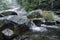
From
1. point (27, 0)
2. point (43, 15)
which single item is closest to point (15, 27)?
point (43, 15)

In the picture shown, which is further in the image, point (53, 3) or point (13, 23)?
point (53, 3)

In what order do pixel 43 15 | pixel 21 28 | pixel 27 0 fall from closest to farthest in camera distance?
pixel 21 28, pixel 43 15, pixel 27 0

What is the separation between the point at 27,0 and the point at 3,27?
19.6 meters

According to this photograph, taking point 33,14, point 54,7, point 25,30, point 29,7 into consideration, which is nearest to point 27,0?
point 29,7

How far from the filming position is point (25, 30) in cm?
802

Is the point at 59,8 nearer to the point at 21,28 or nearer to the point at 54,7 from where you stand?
the point at 54,7

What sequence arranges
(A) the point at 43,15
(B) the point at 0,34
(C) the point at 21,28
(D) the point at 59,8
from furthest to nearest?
1. (D) the point at 59,8
2. (A) the point at 43,15
3. (C) the point at 21,28
4. (B) the point at 0,34

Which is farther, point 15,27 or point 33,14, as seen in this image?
point 33,14

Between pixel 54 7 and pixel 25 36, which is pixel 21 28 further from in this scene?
pixel 54 7

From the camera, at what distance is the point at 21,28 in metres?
7.58

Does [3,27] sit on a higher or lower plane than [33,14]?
higher

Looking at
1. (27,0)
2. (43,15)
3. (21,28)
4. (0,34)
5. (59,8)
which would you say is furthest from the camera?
(27,0)

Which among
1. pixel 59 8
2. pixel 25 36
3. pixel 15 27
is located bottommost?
pixel 59 8

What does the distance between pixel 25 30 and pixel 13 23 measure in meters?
0.88
